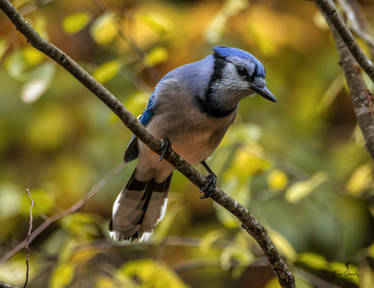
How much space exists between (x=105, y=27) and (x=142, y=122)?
1.91 feet

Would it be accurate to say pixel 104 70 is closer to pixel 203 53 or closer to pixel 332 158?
pixel 203 53

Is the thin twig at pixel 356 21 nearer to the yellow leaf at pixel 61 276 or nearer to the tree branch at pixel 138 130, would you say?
the tree branch at pixel 138 130

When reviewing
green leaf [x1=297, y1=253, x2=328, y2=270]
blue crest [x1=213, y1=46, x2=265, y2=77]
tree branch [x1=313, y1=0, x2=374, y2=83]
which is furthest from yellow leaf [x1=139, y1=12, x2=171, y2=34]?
green leaf [x1=297, y1=253, x2=328, y2=270]

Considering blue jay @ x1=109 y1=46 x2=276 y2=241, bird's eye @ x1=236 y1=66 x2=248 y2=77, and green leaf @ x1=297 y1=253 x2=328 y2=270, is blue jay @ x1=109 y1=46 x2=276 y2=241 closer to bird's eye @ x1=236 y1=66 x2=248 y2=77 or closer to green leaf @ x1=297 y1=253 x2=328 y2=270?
bird's eye @ x1=236 y1=66 x2=248 y2=77

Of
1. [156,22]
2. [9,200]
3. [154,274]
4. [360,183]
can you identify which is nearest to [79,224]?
[154,274]

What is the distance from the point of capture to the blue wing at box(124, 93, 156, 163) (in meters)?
2.99

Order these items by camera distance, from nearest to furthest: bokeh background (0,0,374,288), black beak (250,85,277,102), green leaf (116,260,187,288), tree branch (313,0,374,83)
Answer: tree branch (313,0,374,83)
black beak (250,85,277,102)
green leaf (116,260,187,288)
bokeh background (0,0,374,288)

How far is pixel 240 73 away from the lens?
110 inches

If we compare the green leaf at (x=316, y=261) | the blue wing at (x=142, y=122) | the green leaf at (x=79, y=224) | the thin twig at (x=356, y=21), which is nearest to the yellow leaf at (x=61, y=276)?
the green leaf at (x=79, y=224)

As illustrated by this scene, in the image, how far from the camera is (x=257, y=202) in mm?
3680

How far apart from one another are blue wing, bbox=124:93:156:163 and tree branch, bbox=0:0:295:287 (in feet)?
2.31

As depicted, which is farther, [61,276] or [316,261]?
[61,276]

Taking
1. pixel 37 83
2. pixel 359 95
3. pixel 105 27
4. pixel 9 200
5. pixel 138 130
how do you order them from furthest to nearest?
pixel 9 200 < pixel 105 27 < pixel 37 83 < pixel 359 95 < pixel 138 130

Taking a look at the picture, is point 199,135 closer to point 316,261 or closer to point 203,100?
point 203,100
